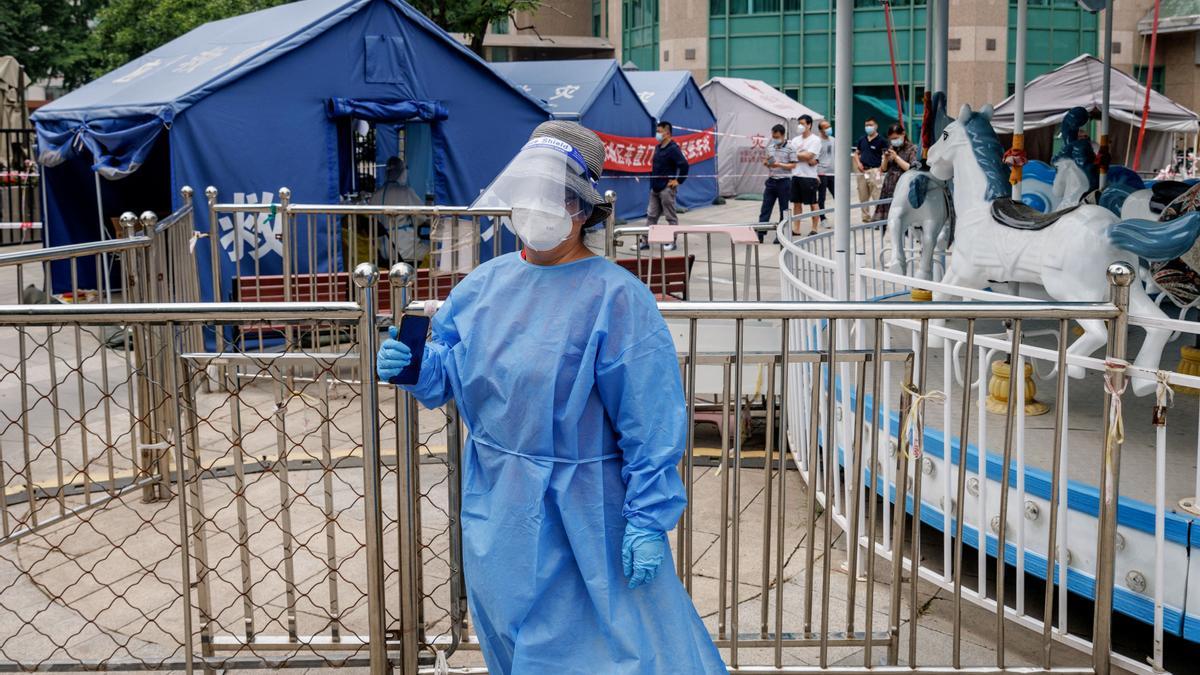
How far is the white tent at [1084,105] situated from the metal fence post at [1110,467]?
65.3 feet

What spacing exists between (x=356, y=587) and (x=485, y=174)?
Answer: 31.8 ft

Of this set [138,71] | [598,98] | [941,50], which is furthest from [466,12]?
[941,50]

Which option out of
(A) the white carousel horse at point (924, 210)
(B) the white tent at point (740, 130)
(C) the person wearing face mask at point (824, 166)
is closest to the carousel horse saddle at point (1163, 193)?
(A) the white carousel horse at point (924, 210)

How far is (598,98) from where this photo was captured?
1998cm

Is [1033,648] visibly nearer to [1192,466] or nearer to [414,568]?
[1192,466]

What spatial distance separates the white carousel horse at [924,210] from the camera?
823cm

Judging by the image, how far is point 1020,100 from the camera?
9617 mm

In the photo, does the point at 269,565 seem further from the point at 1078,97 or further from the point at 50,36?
the point at 50,36

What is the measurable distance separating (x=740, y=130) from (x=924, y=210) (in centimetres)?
2006

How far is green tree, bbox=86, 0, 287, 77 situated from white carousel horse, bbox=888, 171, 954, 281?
76.5 feet

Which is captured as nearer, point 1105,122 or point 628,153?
point 1105,122

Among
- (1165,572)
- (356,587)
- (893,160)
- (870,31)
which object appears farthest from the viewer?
(870,31)

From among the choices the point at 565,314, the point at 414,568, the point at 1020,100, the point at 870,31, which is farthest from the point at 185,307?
the point at 870,31

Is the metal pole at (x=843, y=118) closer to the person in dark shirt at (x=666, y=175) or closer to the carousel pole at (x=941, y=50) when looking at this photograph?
the carousel pole at (x=941, y=50)
